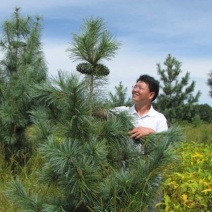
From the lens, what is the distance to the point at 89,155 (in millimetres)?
3318

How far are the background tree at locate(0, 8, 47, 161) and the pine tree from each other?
3.05m

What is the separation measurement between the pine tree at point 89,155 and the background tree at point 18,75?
3.05 m

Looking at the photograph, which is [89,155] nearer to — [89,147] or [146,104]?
[89,147]

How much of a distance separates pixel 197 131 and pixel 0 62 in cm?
678

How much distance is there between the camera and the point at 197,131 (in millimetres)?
13367

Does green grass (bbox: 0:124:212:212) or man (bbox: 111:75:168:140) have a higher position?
man (bbox: 111:75:168:140)

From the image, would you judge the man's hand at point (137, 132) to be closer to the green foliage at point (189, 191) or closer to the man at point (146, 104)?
the man at point (146, 104)

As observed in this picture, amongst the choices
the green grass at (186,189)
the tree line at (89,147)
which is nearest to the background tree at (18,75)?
the green grass at (186,189)

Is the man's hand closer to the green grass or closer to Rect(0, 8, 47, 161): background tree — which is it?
the green grass

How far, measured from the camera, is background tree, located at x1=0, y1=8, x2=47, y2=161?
7.13 m

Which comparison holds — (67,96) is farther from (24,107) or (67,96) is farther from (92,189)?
(24,107)

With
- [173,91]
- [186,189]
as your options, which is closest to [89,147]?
[186,189]

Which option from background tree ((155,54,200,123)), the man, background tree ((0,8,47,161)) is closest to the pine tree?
the man

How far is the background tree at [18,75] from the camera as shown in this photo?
7.13m
